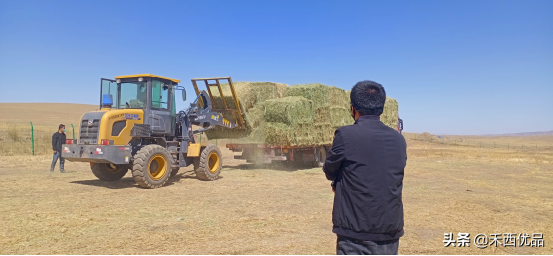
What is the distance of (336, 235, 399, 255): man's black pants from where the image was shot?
2.43 meters

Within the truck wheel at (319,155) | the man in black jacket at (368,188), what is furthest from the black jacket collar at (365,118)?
the truck wheel at (319,155)

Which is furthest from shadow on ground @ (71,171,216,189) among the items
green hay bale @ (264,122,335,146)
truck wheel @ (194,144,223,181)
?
green hay bale @ (264,122,335,146)

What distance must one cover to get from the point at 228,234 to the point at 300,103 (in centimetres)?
853

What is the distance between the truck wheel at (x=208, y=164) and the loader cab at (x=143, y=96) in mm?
1320

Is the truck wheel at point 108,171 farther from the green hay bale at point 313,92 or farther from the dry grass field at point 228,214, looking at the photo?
the green hay bale at point 313,92

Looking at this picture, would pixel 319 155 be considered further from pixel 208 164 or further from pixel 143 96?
pixel 143 96

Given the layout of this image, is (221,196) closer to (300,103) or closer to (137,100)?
(137,100)

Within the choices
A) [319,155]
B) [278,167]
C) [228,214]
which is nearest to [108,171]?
[228,214]

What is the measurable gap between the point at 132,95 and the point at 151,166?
2.01m

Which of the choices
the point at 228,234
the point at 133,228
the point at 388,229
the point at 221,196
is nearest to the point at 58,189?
the point at 221,196

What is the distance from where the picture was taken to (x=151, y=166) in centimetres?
978

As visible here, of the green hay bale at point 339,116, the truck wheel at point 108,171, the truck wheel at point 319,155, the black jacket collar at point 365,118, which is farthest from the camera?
the green hay bale at point 339,116

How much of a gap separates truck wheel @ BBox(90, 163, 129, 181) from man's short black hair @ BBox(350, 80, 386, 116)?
9515 millimetres

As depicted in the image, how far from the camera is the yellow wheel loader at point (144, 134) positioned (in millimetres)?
9141
